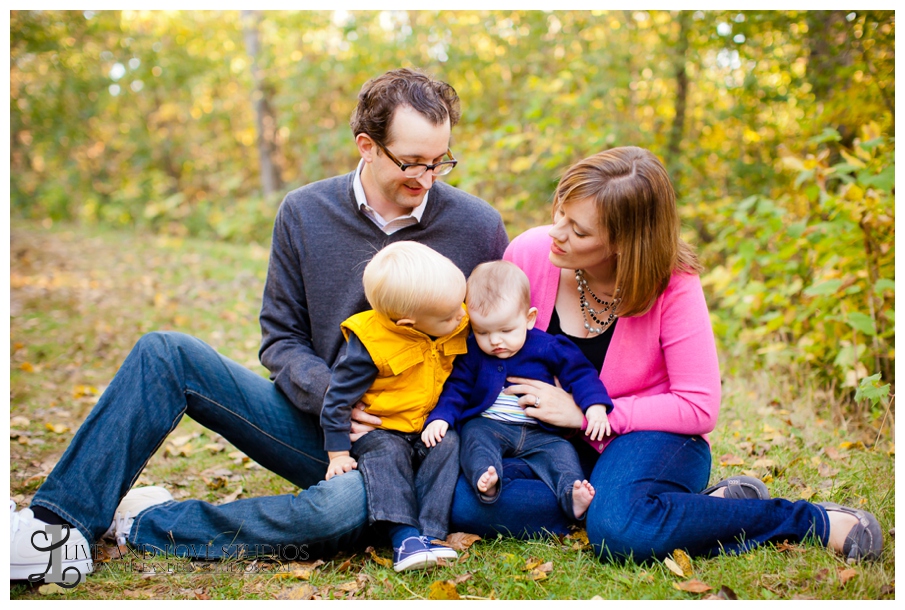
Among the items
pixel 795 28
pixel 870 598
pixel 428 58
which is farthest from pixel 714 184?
pixel 870 598

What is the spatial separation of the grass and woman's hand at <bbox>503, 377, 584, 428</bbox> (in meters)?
0.42

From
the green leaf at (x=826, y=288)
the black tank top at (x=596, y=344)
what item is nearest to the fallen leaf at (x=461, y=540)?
the black tank top at (x=596, y=344)

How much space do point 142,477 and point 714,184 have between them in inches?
207

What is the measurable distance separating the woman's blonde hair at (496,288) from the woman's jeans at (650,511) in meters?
0.60

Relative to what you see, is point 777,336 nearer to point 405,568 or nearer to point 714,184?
point 714,184

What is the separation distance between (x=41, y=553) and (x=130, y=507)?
0.34 metres

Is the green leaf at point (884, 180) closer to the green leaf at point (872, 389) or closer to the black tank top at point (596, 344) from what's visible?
the green leaf at point (872, 389)

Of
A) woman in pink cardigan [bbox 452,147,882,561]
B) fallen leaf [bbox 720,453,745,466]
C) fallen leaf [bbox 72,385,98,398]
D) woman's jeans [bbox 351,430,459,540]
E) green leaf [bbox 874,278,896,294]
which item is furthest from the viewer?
fallen leaf [bbox 72,385,98,398]

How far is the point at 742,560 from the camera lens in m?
2.27

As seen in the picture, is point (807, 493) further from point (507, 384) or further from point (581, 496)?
point (507, 384)

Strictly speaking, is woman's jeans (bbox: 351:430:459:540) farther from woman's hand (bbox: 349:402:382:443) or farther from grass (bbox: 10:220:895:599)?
grass (bbox: 10:220:895:599)

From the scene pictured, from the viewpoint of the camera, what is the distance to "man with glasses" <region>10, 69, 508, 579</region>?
235 cm

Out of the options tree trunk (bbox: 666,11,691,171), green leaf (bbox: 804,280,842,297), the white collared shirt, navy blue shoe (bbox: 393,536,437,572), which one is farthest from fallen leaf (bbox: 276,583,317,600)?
tree trunk (bbox: 666,11,691,171)

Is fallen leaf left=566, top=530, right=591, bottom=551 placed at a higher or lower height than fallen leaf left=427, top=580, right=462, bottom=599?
lower
